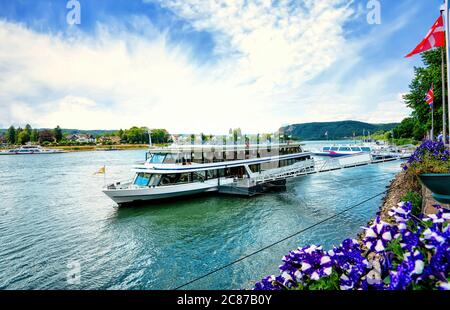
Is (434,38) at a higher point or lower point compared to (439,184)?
higher

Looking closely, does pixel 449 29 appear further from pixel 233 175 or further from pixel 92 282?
pixel 233 175

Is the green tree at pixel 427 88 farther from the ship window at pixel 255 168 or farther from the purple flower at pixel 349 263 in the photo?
the purple flower at pixel 349 263

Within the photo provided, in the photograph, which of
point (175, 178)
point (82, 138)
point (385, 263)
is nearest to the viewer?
point (385, 263)

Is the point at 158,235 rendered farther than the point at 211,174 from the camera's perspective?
No

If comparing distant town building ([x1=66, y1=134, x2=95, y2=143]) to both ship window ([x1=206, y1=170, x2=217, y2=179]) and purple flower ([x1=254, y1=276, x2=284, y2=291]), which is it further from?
purple flower ([x1=254, y1=276, x2=284, y2=291])

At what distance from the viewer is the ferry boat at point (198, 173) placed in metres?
15.0

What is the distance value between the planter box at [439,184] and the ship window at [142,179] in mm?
14140

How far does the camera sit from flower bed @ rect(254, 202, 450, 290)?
53.5 inches

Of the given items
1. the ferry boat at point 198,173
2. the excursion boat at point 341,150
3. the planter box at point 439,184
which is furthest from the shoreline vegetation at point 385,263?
the excursion boat at point 341,150

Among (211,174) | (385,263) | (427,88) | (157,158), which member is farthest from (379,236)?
(427,88)

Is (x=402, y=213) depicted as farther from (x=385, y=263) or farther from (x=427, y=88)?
(x=427, y=88)

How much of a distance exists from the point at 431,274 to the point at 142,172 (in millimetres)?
15381

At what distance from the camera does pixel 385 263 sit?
5.44 feet

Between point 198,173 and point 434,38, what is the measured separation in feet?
47.1
